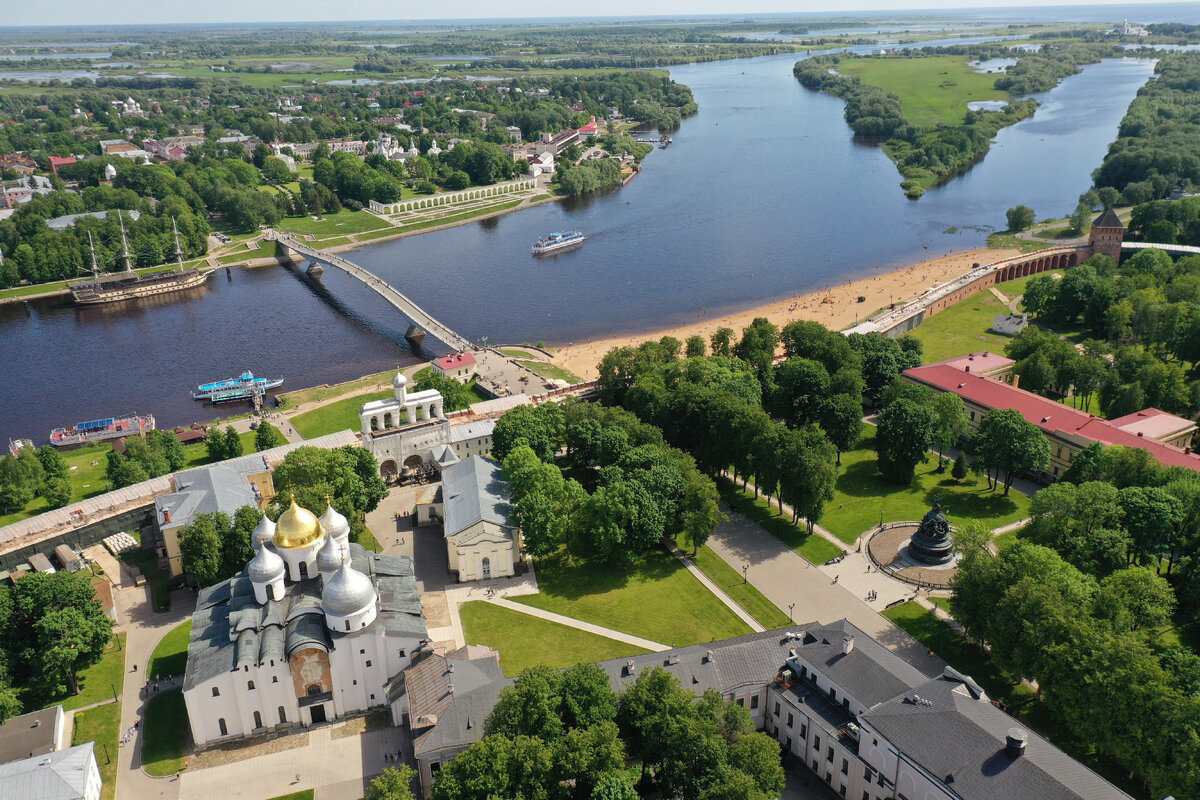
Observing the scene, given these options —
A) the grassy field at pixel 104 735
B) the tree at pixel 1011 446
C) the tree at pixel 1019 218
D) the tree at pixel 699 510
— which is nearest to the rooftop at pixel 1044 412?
the tree at pixel 1011 446

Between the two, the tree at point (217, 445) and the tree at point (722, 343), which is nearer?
the tree at point (217, 445)

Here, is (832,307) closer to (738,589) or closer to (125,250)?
(738,589)

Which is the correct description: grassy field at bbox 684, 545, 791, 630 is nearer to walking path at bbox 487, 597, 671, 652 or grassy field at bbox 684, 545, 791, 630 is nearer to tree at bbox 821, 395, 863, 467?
walking path at bbox 487, 597, 671, 652

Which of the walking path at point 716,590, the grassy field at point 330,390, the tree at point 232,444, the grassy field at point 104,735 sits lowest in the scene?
the walking path at point 716,590

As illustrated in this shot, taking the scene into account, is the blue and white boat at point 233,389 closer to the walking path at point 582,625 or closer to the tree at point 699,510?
the walking path at point 582,625

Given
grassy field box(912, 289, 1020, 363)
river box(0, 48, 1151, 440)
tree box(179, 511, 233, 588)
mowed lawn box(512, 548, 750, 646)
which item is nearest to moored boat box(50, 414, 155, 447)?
river box(0, 48, 1151, 440)

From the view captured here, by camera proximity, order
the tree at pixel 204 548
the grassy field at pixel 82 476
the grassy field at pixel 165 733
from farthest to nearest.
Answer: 1. the grassy field at pixel 82 476
2. the tree at pixel 204 548
3. the grassy field at pixel 165 733
